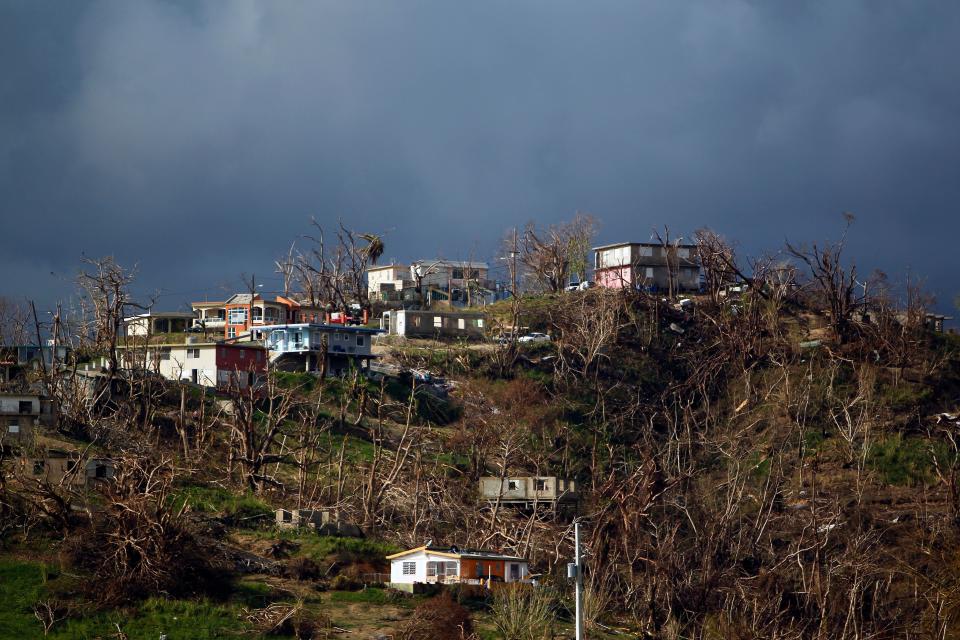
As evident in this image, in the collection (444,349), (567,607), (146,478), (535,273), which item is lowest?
(567,607)

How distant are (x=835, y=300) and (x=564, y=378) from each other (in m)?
22.6

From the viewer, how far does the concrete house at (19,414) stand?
7438cm

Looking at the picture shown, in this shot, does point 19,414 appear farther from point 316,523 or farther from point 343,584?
point 343,584

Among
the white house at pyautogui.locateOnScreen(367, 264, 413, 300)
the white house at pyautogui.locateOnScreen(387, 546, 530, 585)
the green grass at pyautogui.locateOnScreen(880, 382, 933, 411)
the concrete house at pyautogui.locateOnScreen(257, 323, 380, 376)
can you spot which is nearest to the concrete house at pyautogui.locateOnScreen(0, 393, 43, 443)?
the white house at pyautogui.locateOnScreen(387, 546, 530, 585)

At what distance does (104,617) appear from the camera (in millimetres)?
53688

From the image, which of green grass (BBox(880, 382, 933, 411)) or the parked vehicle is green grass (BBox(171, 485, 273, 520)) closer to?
the parked vehicle

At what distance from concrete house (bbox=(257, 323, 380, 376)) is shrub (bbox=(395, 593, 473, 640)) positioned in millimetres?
49855

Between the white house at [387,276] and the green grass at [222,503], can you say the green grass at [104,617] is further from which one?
the white house at [387,276]

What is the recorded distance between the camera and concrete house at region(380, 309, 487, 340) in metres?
118

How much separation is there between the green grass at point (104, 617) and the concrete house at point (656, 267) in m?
74.7

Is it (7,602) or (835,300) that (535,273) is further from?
(7,602)

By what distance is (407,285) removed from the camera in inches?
5536

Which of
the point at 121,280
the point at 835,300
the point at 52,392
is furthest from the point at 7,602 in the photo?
the point at 835,300

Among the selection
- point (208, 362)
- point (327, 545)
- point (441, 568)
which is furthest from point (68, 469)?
point (208, 362)
